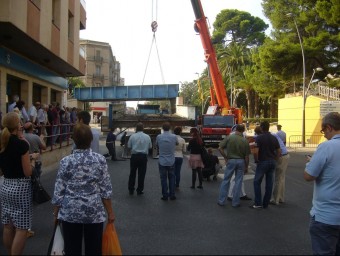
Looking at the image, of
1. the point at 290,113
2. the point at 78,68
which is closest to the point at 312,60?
the point at 290,113

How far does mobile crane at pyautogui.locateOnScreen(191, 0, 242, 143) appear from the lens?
22625 millimetres

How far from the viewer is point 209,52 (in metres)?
23.3

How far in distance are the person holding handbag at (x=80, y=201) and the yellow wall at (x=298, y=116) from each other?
94.5 ft

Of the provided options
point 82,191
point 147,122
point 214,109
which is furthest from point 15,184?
point 214,109

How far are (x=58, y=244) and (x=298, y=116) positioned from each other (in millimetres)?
34583

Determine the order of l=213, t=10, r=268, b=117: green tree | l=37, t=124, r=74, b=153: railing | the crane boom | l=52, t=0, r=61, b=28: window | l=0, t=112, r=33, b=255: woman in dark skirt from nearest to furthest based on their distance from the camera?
l=0, t=112, r=33, b=255: woman in dark skirt → l=37, t=124, r=74, b=153: railing → l=52, t=0, r=61, b=28: window → the crane boom → l=213, t=10, r=268, b=117: green tree

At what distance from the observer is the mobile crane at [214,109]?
22625 mm

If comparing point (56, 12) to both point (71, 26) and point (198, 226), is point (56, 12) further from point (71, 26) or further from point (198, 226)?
point (198, 226)

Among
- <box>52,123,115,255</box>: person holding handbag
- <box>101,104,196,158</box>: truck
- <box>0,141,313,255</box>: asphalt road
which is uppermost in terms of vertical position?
<box>101,104,196,158</box>: truck

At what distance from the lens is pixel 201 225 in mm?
6930

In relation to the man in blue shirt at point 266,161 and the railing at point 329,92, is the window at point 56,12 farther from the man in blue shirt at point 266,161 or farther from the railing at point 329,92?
the railing at point 329,92

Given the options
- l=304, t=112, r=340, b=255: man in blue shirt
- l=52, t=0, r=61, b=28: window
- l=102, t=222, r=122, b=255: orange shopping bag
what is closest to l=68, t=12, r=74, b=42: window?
l=52, t=0, r=61, b=28: window

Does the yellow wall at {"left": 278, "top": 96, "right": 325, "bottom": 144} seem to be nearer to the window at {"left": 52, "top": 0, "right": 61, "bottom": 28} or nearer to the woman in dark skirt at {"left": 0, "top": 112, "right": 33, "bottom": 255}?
the window at {"left": 52, "top": 0, "right": 61, "bottom": 28}

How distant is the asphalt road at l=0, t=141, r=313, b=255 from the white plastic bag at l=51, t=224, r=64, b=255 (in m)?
1.68
